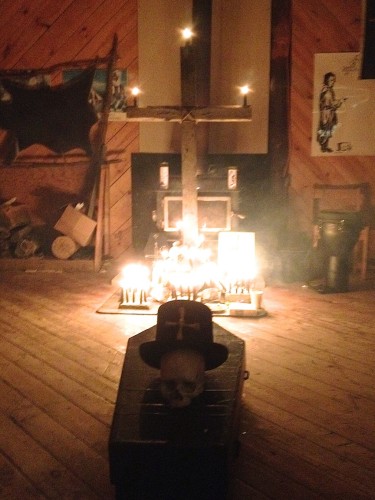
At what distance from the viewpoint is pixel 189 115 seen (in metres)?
5.74

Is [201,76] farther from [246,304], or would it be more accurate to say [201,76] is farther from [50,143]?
[246,304]

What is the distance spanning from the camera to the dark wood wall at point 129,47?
6.66 meters

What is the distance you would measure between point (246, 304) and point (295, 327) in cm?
58

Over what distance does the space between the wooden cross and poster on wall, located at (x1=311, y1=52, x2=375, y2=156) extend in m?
1.50

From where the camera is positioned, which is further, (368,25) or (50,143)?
(50,143)

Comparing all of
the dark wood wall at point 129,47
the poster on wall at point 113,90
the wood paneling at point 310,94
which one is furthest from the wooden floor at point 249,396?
the poster on wall at point 113,90

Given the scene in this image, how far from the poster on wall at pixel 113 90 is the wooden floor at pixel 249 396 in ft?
8.44

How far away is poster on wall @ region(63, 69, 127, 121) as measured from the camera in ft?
22.8

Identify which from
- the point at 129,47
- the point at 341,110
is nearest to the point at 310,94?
the point at 341,110

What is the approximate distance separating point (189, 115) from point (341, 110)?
2131 mm

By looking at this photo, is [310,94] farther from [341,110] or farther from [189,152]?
[189,152]

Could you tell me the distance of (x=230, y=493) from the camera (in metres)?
2.42

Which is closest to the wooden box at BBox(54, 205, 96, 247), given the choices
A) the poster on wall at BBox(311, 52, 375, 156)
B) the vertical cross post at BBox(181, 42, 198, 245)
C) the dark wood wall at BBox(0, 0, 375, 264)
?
the dark wood wall at BBox(0, 0, 375, 264)

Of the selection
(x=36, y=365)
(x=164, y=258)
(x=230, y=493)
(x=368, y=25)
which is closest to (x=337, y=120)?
(x=368, y=25)
